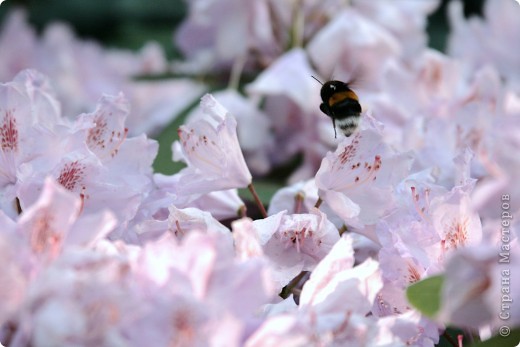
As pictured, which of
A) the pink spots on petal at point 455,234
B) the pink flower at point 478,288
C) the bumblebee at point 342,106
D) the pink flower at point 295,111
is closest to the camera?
the pink flower at point 478,288

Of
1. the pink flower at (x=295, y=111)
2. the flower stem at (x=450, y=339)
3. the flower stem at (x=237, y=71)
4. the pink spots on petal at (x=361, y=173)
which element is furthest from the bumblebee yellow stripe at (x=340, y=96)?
the flower stem at (x=237, y=71)

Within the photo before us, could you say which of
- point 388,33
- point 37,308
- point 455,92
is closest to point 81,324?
point 37,308

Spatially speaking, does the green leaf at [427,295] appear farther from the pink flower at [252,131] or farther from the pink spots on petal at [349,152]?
the pink flower at [252,131]

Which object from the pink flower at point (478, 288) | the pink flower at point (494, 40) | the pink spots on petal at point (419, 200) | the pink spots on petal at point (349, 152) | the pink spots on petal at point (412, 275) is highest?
the pink flower at point (478, 288)

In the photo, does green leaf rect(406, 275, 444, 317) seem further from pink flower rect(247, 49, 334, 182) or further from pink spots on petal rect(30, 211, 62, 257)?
pink flower rect(247, 49, 334, 182)

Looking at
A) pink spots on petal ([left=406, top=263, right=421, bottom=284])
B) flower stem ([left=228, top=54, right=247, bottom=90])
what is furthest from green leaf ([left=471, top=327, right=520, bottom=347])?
flower stem ([left=228, top=54, right=247, bottom=90])

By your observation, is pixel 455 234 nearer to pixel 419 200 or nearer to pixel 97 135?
pixel 419 200

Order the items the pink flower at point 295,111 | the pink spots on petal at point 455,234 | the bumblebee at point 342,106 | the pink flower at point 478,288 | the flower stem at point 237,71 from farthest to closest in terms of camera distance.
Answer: the flower stem at point 237,71, the pink flower at point 295,111, the bumblebee at point 342,106, the pink spots on petal at point 455,234, the pink flower at point 478,288

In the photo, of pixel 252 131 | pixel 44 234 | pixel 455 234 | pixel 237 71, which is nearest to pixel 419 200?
pixel 455 234

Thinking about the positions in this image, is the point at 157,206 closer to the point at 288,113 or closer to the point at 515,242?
the point at 515,242

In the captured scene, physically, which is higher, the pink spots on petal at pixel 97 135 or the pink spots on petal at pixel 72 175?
the pink spots on petal at pixel 72 175
